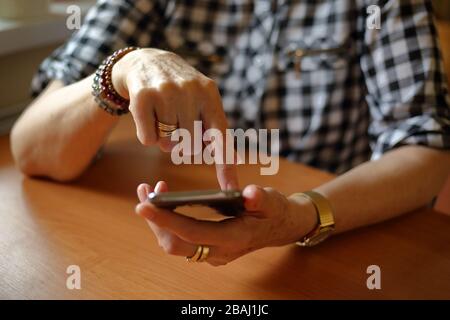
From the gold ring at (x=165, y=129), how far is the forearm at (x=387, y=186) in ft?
0.90

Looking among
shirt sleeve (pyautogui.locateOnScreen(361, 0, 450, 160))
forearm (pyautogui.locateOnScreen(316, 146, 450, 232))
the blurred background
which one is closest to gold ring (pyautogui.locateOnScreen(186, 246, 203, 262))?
forearm (pyautogui.locateOnScreen(316, 146, 450, 232))

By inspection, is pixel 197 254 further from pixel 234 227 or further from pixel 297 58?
pixel 297 58

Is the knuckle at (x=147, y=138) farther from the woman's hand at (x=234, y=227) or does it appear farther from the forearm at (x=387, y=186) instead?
the forearm at (x=387, y=186)

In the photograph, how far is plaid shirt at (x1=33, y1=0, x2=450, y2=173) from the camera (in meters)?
0.98

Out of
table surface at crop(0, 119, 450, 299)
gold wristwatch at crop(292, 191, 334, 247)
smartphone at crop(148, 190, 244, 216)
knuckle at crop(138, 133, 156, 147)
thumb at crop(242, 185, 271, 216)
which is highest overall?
knuckle at crop(138, 133, 156, 147)

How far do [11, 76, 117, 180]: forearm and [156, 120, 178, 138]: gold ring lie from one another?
0.80 feet

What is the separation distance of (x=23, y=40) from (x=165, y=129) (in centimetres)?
84

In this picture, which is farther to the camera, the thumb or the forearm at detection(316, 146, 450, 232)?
the forearm at detection(316, 146, 450, 232)

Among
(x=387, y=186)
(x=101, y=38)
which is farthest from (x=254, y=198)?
(x=101, y=38)

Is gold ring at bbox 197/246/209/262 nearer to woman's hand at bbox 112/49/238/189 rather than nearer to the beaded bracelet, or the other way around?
woman's hand at bbox 112/49/238/189

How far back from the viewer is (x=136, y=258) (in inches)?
30.0

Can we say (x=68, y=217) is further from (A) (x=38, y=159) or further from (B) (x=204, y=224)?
(B) (x=204, y=224)

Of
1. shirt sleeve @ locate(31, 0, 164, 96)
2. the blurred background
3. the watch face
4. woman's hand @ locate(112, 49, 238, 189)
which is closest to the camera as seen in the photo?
woman's hand @ locate(112, 49, 238, 189)

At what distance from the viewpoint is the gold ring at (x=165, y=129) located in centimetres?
70
